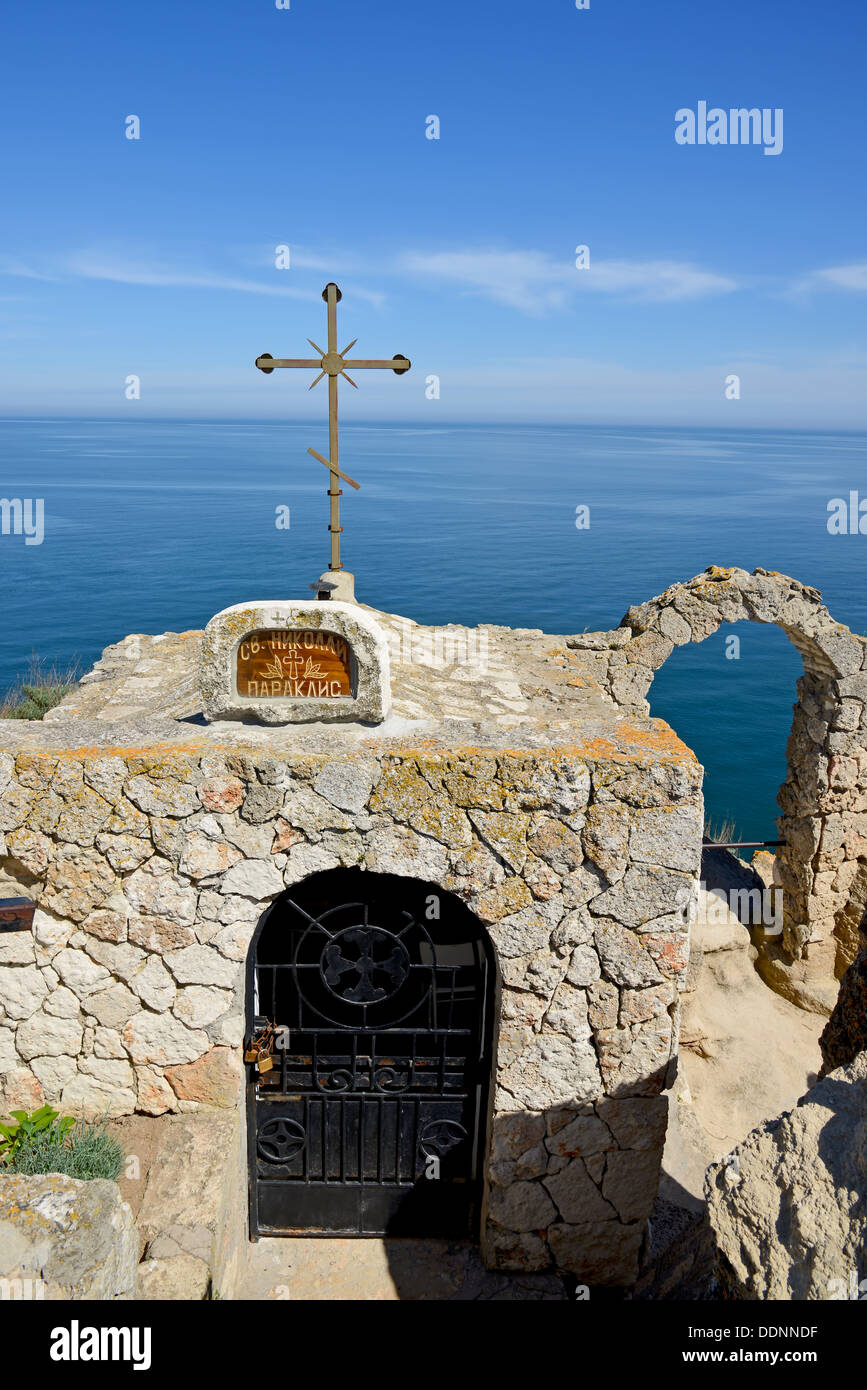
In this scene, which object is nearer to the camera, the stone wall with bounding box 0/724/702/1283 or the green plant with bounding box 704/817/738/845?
the stone wall with bounding box 0/724/702/1283

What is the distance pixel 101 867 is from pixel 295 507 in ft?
189

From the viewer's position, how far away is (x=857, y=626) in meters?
33.3

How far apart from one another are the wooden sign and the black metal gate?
125 cm

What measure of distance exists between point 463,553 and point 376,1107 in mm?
41687

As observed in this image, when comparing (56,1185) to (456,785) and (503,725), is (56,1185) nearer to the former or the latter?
(456,785)

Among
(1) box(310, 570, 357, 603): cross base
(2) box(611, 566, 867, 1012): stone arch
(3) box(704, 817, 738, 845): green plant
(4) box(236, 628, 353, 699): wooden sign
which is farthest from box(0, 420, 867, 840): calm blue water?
(4) box(236, 628, 353, 699): wooden sign

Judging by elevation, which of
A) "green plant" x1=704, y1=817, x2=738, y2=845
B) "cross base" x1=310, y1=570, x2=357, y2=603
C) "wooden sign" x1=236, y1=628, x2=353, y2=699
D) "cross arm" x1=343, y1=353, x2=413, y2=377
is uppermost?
"cross arm" x1=343, y1=353, x2=413, y2=377

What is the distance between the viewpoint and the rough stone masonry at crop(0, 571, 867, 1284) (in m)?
4.39

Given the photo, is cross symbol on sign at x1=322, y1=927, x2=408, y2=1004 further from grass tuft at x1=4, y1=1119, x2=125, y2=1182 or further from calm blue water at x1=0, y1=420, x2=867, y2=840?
calm blue water at x1=0, y1=420, x2=867, y2=840

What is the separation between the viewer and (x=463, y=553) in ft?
150

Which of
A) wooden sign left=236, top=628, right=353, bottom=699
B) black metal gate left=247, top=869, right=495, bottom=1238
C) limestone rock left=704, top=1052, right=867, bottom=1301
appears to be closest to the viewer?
limestone rock left=704, top=1052, right=867, bottom=1301

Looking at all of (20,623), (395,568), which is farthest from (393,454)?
(20,623)

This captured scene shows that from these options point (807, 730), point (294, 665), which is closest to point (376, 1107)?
point (294, 665)

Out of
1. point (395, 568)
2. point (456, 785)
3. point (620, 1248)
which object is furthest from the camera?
point (395, 568)
